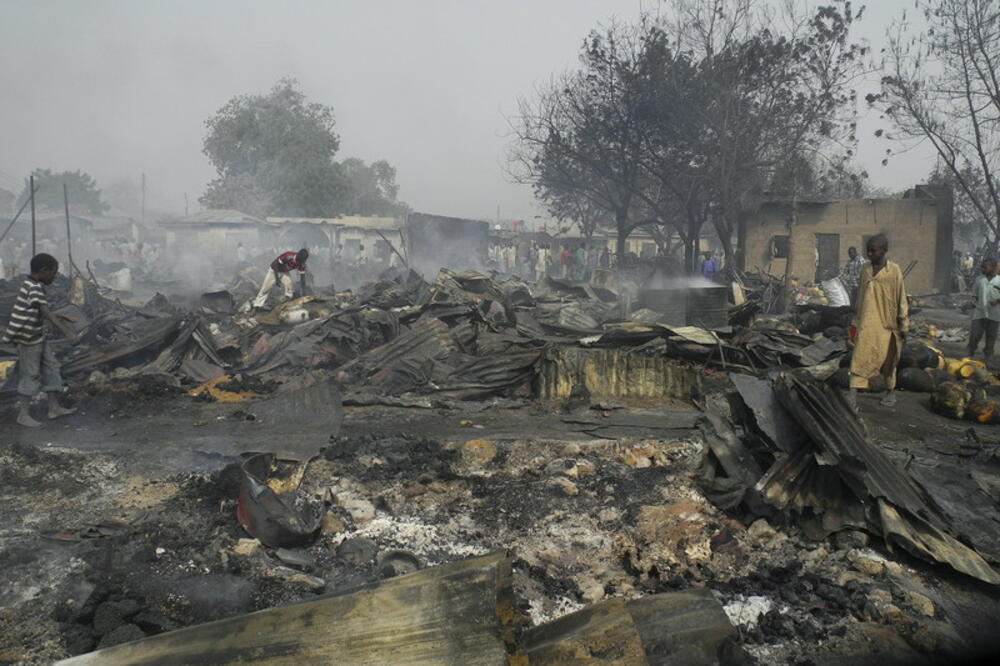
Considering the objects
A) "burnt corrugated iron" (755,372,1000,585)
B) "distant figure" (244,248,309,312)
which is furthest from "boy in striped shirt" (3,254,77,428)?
"burnt corrugated iron" (755,372,1000,585)

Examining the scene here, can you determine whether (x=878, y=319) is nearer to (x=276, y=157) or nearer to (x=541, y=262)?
(x=541, y=262)

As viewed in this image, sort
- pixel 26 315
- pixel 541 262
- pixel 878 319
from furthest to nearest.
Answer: pixel 541 262 < pixel 26 315 < pixel 878 319

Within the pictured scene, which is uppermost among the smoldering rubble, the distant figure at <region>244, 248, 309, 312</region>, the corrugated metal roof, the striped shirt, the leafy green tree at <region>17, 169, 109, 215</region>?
the leafy green tree at <region>17, 169, 109, 215</region>

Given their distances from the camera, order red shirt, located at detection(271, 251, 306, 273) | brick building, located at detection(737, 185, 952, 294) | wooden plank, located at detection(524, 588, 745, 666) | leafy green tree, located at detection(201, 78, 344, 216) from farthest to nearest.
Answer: leafy green tree, located at detection(201, 78, 344, 216)
brick building, located at detection(737, 185, 952, 294)
red shirt, located at detection(271, 251, 306, 273)
wooden plank, located at detection(524, 588, 745, 666)

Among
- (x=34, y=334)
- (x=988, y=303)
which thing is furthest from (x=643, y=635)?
(x=988, y=303)

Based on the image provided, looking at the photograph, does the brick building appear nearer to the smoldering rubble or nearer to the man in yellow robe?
the man in yellow robe

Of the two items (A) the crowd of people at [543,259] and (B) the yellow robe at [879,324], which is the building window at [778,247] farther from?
(B) the yellow robe at [879,324]

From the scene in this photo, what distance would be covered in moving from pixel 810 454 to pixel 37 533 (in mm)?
4824

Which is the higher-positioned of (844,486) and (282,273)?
(282,273)

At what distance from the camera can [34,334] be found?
20.6 feet

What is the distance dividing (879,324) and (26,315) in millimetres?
8169

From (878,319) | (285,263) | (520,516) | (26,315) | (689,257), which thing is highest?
(689,257)

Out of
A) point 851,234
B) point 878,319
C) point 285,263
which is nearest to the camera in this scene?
point 878,319

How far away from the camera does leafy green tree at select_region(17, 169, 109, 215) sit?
47.0 meters
